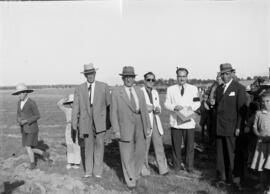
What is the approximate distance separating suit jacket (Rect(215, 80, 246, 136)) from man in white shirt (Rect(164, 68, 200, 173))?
118 cm

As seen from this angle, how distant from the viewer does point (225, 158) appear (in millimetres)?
7410

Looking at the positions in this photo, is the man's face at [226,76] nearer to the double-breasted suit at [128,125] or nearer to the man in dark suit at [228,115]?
the man in dark suit at [228,115]

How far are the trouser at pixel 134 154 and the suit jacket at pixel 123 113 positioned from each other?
113 millimetres

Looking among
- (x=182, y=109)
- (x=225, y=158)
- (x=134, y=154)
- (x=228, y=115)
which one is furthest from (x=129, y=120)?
(x=225, y=158)

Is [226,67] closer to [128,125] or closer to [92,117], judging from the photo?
[128,125]

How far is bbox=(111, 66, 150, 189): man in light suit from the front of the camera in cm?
730

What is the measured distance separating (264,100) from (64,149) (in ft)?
23.1

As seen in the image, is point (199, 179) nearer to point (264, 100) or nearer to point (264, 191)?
point (264, 191)

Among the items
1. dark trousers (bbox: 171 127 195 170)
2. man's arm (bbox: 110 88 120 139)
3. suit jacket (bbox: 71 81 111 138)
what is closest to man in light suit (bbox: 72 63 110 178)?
suit jacket (bbox: 71 81 111 138)

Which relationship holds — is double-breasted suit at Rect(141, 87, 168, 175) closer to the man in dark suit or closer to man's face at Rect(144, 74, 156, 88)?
man's face at Rect(144, 74, 156, 88)

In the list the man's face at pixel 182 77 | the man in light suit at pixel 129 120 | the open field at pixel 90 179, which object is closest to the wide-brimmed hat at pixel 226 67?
the man's face at pixel 182 77

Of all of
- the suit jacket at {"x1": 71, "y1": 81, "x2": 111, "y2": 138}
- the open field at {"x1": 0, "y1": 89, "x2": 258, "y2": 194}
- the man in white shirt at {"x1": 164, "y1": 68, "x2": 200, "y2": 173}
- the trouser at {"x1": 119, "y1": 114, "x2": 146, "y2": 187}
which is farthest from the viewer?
the man in white shirt at {"x1": 164, "y1": 68, "x2": 200, "y2": 173}

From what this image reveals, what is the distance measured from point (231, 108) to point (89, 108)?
301cm

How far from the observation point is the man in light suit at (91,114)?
792cm
